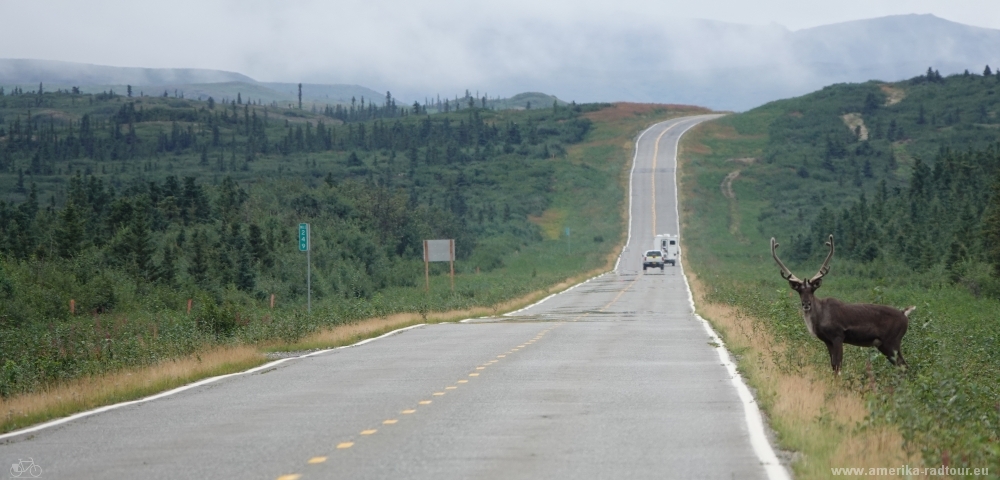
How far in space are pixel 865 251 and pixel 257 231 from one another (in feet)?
103

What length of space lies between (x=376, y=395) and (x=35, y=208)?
53654 millimetres

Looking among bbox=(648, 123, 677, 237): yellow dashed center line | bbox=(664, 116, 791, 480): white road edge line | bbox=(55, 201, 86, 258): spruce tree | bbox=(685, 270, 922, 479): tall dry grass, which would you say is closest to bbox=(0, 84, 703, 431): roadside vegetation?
bbox=(55, 201, 86, 258): spruce tree

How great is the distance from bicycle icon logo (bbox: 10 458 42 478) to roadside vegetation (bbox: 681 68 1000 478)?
6.36m

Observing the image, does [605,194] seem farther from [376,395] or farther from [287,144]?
[376,395]

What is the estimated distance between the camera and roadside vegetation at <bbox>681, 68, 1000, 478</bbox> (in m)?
10.9

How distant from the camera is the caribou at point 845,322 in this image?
566 inches

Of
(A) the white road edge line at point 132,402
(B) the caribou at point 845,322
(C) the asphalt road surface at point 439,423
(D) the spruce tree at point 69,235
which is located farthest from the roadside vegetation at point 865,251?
(D) the spruce tree at point 69,235

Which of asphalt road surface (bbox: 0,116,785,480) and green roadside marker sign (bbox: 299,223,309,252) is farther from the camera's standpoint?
green roadside marker sign (bbox: 299,223,309,252)

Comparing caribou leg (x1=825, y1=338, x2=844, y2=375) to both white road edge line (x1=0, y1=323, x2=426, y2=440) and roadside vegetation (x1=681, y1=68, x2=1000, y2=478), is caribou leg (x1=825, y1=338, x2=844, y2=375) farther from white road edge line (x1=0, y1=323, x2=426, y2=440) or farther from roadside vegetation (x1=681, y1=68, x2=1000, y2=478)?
Result: white road edge line (x1=0, y1=323, x2=426, y2=440)

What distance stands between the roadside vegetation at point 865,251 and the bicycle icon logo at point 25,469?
20.9 feet

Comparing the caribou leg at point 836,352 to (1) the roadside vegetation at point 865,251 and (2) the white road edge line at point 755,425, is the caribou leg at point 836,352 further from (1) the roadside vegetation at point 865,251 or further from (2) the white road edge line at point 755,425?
(2) the white road edge line at point 755,425

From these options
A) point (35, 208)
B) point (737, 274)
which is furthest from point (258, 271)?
point (737, 274)

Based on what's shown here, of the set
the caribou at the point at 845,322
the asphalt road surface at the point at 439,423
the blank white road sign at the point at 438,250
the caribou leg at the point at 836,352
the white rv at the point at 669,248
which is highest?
the caribou at the point at 845,322

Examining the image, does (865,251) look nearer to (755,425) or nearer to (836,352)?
(836,352)
